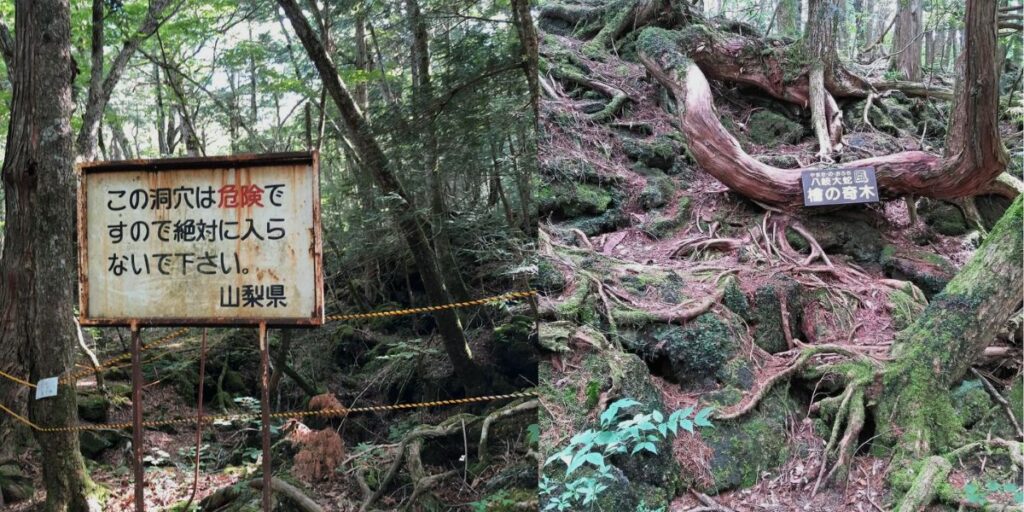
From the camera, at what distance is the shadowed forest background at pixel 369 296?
3244 millimetres

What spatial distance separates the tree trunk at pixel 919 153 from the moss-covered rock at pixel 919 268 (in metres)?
0.32

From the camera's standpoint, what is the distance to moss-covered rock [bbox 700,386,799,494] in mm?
2320

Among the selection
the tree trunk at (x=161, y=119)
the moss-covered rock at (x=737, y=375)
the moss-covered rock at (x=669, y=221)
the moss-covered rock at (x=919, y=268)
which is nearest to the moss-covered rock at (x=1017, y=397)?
the moss-covered rock at (x=919, y=268)

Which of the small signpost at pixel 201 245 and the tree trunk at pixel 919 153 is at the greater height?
the tree trunk at pixel 919 153

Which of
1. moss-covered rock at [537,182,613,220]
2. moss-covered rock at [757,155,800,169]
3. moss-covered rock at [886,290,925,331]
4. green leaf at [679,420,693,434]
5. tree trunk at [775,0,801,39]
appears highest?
tree trunk at [775,0,801,39]

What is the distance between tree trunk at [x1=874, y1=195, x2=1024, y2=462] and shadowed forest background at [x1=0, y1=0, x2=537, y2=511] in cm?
149

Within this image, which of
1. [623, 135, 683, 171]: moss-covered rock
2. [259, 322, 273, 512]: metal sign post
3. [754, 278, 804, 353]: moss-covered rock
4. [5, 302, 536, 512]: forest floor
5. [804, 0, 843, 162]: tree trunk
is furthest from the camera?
[804, 0, 843, 162]: tree trunk

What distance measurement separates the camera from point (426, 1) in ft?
11.6

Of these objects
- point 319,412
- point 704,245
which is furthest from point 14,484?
point 704,245

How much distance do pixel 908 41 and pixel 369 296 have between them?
4.41m

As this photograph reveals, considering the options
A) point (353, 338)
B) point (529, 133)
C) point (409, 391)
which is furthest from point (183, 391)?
point (529, 133)

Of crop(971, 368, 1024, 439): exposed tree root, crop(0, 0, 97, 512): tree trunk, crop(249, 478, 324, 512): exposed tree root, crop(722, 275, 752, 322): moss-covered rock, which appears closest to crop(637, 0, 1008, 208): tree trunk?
crop(722, 275, 752, 322): moss-covered rock

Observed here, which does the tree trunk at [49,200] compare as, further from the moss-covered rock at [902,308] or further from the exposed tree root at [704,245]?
the moss-covered rock at [902,308]

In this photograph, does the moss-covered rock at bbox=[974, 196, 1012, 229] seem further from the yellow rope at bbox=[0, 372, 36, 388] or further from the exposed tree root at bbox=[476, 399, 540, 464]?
the yellow rope at bbox=[0, 372, 36, 388]
